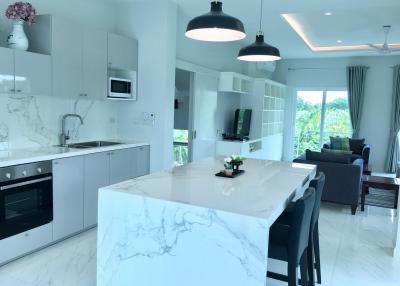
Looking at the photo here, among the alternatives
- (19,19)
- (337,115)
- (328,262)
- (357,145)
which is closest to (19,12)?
(19,19)

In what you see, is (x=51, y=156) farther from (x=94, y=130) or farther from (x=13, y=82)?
(x=94, y=130)

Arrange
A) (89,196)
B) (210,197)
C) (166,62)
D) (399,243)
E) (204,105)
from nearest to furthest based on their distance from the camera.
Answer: (210,197) < (399,243) < (89,196) < (166,62) < (204,105)

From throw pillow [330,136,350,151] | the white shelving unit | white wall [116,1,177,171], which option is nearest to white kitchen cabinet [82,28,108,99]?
white wall [116,1,177,171]

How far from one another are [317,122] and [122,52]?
20.9ft

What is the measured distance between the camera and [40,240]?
323 centimetres

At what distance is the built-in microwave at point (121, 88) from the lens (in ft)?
14.1

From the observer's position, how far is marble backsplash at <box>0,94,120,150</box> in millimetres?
3479

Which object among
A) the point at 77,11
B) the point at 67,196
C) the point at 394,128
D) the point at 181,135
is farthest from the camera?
the point at 394,128

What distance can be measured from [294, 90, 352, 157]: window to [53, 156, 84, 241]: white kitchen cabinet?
23.4 ft

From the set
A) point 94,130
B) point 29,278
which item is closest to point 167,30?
point 94,130

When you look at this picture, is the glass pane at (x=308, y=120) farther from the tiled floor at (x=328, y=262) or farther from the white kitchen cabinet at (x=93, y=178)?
the white kitchen cabinet at (x=93, y=178)

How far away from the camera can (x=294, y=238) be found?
205cm

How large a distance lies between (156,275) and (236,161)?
1.16 m

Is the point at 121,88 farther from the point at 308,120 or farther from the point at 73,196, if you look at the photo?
the point at 308,120
